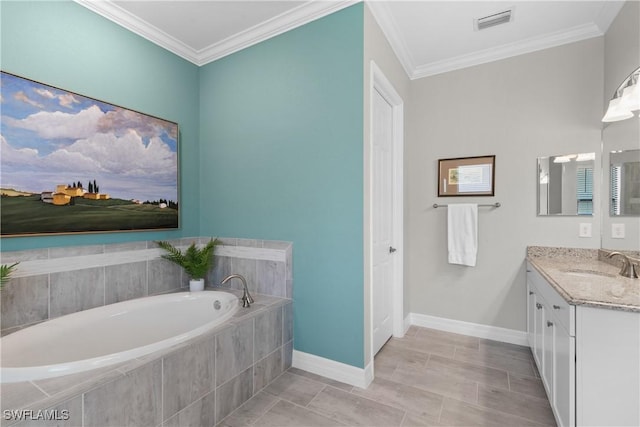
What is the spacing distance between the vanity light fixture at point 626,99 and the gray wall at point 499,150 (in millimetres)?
374

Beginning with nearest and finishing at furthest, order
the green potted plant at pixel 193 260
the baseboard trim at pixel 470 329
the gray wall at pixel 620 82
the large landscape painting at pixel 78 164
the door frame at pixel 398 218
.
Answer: the large landscape painting at pixel 78 164
the gray wall at pixel 620 82
the green potted plant at pixel 193 260
the baseboard trim at pixel 470 329
the door frame at pixel 398 218

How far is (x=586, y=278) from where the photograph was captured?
172cm

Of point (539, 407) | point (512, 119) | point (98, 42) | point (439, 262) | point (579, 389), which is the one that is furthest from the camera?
point (439, 262)

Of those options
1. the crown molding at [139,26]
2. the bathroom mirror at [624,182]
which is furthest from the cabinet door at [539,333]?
the crown molding at [139,26]

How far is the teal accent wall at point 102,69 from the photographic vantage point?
1.79m

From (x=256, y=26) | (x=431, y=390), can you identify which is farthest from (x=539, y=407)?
(x=256, y=26)

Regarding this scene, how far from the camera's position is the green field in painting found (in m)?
1.75

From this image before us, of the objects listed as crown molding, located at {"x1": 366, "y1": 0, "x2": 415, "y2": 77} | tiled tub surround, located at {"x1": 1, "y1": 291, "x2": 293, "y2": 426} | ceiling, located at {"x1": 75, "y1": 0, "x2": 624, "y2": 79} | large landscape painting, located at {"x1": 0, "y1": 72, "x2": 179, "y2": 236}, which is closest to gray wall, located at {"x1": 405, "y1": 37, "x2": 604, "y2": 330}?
ceiling, located at {"x1": 75, "y1": 0, "x2": 624, "y2": 79}

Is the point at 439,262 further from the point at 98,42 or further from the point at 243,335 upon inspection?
the point at 98,42

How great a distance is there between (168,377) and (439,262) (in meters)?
2.58

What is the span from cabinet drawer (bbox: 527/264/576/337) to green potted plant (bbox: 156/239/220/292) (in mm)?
2533

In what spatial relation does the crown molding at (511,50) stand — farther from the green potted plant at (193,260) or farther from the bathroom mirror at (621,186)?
the green potted plant at (193,260)

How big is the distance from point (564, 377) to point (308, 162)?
197 centimetres

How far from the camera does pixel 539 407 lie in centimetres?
180
